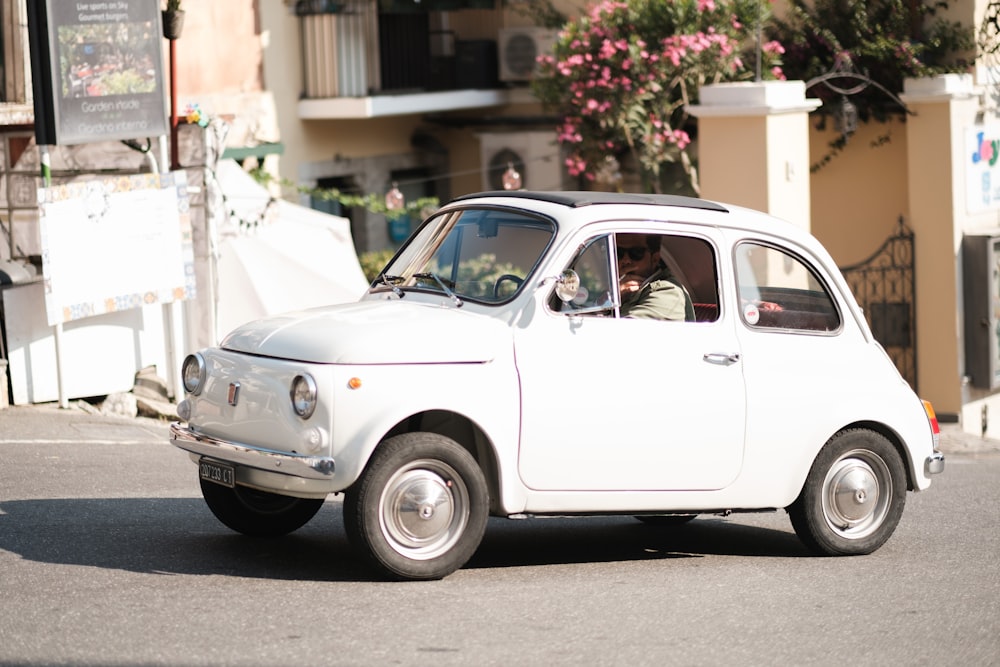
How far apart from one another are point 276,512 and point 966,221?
39.2 ft

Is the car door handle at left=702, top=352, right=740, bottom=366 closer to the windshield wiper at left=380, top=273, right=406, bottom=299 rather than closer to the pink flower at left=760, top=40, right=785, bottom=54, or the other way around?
the windshield wiper at left=380, top=273, right=406, bottom=299

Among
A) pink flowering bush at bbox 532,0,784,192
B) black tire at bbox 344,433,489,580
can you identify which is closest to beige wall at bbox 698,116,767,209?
pink flowering bush at bbox 532,0,784,192

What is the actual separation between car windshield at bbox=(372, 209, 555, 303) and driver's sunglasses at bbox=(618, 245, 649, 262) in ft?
1.31

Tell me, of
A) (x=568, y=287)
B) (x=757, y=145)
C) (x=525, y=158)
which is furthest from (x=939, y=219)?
(x=568, y=287)

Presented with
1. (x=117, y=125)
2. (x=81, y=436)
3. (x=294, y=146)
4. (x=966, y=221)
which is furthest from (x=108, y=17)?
(x=966, y=221)

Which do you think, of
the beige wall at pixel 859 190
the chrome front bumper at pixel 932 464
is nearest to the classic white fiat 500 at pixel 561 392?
the chrome front bumper at pixel 932 464

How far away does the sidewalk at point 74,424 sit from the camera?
458 inches

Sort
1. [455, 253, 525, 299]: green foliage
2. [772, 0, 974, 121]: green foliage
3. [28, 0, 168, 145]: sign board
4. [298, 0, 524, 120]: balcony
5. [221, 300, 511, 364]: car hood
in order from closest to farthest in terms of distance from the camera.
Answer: [221, 300, 511, 364]: car hood, [455, 253, 525, 299]: green foliage, [28, 0, 168, 145]: sign board, [772, 0, 974, 121]: green foliage, [298, 0, 524, 120]: balcony

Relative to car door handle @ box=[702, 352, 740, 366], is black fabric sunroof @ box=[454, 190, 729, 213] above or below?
above

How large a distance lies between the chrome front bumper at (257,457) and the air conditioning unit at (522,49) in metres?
16.5

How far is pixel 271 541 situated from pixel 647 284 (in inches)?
92.0

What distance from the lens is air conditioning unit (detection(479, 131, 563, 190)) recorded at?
23844 mm

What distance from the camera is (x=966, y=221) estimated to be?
59.2 ft

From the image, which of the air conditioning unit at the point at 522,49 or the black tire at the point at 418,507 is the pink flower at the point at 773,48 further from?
the black tire at the point at 418,507
